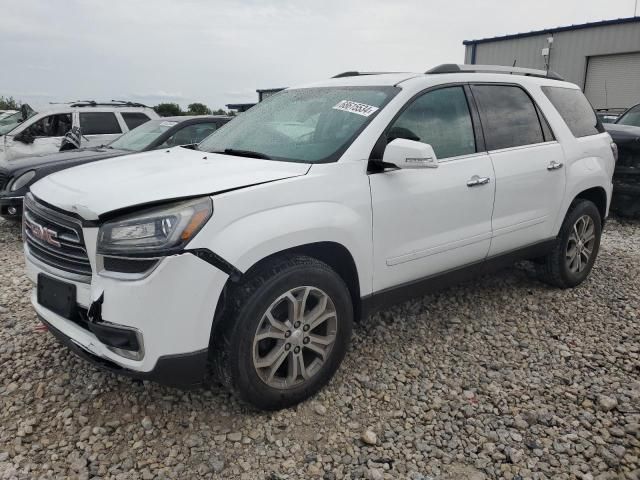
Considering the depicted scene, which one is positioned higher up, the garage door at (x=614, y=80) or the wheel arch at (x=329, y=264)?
the garage door at (x=614, y=80)

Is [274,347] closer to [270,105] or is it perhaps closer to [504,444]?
[504,444]

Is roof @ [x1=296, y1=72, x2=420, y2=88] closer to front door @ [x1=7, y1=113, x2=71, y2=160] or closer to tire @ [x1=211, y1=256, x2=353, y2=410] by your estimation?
tire @ [x1=211, y1=256, x2=353, y2=410]

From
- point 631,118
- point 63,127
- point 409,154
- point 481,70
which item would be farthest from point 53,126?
point 631,118

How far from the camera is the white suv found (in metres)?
2.24

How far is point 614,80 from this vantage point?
1928 cm

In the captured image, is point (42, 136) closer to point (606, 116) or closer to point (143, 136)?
point (143, 136)

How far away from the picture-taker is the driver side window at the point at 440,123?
10.3ft

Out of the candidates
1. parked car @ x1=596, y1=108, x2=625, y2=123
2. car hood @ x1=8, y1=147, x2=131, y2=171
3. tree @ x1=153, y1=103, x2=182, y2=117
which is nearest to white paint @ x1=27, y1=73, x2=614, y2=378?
car hood @ x1=8, y1=147, x2=131, y2=171

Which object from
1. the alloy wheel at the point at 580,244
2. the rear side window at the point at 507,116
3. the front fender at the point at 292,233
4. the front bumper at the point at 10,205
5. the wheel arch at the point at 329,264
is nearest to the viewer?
the front fender at the point at 292,233

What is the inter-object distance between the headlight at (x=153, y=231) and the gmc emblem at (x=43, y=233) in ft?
1.38

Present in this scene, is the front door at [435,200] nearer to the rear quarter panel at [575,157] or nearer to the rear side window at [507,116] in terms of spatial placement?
the rear side window at [507,116]

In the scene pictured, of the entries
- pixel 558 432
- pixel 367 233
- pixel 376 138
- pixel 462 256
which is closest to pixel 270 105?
pixel 376 138

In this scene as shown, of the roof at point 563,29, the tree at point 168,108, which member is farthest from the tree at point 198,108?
the roof at point 563,29

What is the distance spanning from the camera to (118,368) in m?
2.32
